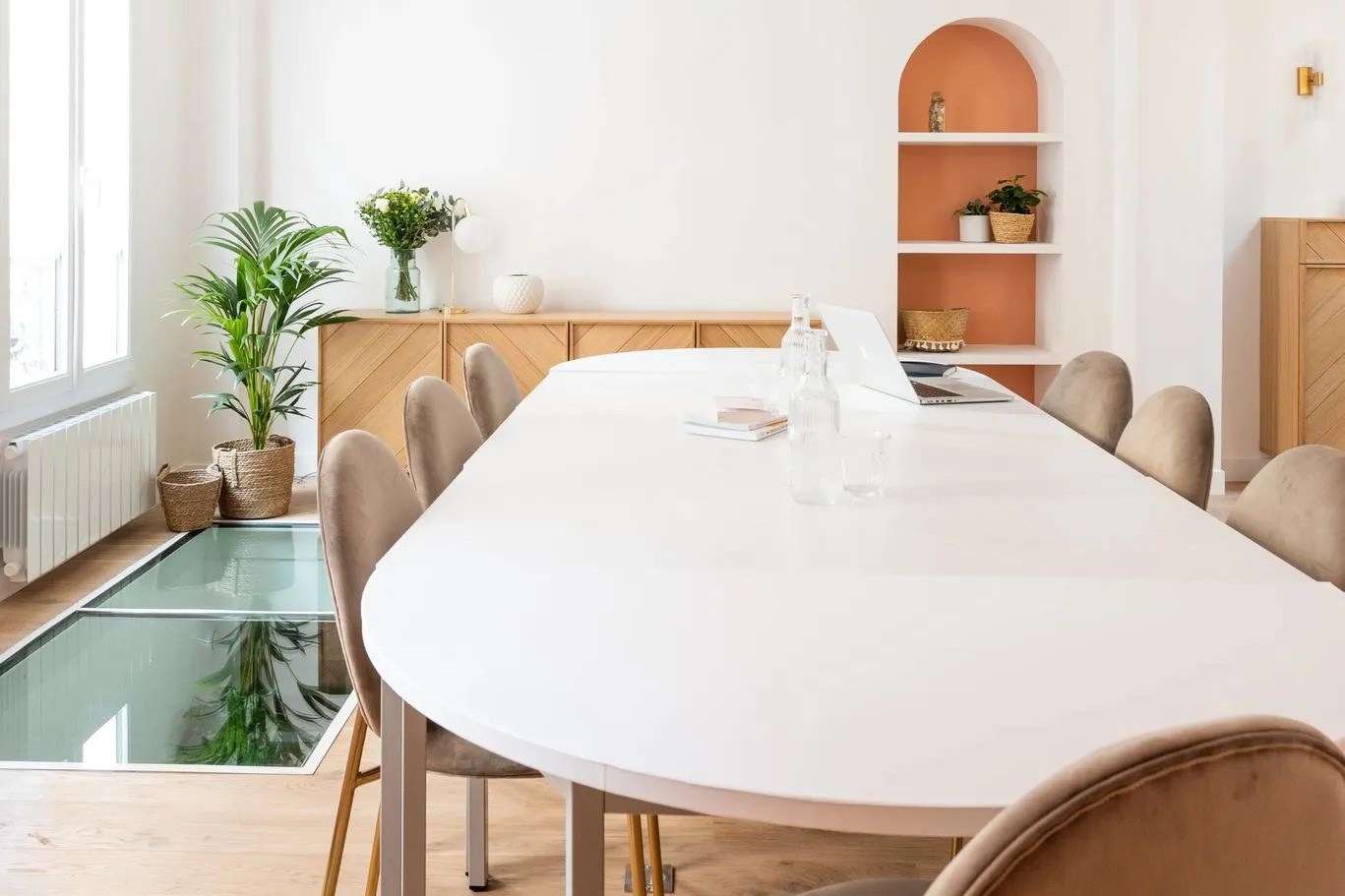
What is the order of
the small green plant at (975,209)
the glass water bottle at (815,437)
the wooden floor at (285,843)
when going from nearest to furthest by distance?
the glass water bottle at (815,437) → the wooden floor at (285,843) → the small green plant at (975,209)

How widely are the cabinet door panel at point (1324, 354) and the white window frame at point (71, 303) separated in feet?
16.3

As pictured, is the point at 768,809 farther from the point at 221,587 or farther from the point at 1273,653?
the point at 221,587

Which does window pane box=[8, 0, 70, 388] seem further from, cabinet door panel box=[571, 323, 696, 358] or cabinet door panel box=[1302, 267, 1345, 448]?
cabinet door panel box=[1302, 267, 1345, 448]

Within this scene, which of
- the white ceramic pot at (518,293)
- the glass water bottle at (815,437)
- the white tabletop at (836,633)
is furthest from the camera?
the white ceramic pot at (518,293)

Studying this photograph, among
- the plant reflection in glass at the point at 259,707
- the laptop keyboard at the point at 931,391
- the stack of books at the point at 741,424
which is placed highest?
the laptop keyboard at the point at 931,391

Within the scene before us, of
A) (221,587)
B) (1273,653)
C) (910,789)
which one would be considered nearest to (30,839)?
(221,587)

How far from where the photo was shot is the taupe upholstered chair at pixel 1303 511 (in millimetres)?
1774

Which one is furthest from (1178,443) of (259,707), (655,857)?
(259,707)

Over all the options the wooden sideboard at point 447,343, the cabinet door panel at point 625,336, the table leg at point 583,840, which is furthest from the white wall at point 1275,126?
the table leg at point 583,840

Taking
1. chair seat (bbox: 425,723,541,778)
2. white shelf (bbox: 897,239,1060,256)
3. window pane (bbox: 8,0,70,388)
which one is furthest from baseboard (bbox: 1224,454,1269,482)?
chair seat (bbox: 425,723,541,778)

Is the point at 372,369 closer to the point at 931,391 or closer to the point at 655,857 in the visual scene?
the point at 931,391

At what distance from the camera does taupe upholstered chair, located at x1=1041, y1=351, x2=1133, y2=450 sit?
3.09 metres

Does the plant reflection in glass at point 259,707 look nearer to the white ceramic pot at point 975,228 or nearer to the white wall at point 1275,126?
the white ceramic pot at point 975,228

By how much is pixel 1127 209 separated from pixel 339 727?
4.20 metres
